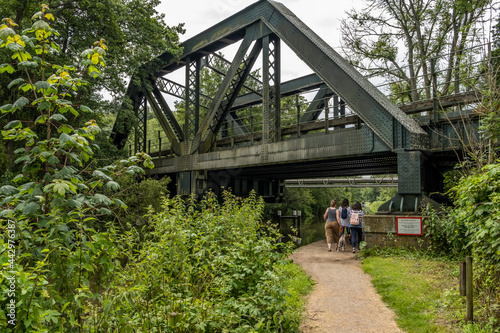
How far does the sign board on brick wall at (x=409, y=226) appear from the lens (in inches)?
333

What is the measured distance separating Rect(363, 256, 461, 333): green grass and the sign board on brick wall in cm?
77

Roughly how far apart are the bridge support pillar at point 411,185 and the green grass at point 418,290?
144 centimetres

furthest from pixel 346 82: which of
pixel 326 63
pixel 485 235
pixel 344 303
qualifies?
pixel 485 235

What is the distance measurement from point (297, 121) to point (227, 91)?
321 centimetres

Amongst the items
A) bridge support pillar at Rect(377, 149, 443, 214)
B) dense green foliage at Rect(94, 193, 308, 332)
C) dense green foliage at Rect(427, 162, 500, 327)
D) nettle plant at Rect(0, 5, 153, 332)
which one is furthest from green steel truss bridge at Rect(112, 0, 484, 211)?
nettle plant at Rect(0, 5, 153, 332)

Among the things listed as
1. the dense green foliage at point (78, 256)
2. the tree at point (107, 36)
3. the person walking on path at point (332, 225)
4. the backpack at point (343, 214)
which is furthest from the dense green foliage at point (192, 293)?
the tree at point (107, 36)

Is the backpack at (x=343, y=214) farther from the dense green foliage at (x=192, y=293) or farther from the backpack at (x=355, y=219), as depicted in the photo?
the dense green foliage at (x=192, y=293)

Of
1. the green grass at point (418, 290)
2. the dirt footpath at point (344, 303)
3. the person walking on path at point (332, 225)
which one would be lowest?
the dirt footpath at point (344, 303)

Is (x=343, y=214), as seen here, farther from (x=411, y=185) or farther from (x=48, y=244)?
(x=48, y=244)

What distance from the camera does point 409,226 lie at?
8.61 meters

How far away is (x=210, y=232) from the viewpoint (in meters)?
5.64

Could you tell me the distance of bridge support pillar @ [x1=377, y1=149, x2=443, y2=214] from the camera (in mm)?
8758

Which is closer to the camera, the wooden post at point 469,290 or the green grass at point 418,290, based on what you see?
the wooden post at point 469,290

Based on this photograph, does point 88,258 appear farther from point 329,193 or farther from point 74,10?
point 329,193
